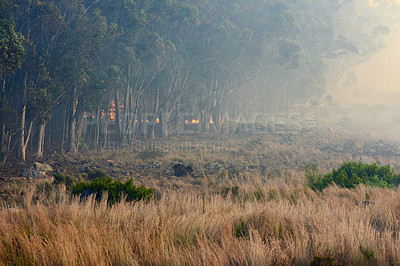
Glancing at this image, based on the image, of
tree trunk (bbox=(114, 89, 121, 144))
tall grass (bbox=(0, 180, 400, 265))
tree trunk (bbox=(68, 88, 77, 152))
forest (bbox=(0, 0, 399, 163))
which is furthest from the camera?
tree trunk (bbox=(114, 89, 121, 144))

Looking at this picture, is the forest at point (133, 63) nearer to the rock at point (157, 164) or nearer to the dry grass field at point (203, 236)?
the rock at point (157, 164)

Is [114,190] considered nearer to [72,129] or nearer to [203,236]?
[203,236]

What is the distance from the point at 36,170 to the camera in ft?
47.2

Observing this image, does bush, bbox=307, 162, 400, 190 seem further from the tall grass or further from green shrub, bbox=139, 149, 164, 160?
green shrub, bbox=139, 149, 164, 160

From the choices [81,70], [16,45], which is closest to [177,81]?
[81,70]

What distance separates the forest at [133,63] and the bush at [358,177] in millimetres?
13461

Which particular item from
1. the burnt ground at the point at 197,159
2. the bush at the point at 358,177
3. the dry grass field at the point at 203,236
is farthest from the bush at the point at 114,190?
the burnt ground at the point at 197,159

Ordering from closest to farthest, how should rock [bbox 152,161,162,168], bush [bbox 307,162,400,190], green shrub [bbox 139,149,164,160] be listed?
bush [bbox 307,162,400,190] < rock [bbox 152,161,162,168] < green shrub [bbox 139,149,164,160]

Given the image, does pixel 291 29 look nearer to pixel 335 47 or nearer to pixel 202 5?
pixel 202 5

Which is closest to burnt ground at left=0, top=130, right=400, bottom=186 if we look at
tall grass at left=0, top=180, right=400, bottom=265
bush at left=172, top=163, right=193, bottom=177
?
bush at left=172, top=163, right=193, bottom=177

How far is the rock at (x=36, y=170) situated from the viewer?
13809 mm

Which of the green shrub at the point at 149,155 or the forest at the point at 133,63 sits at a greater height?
Result: the forest at the point at 133,63

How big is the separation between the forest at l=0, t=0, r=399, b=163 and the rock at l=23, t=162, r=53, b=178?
102 inches

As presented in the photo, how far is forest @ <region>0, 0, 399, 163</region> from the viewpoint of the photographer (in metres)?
16.8
